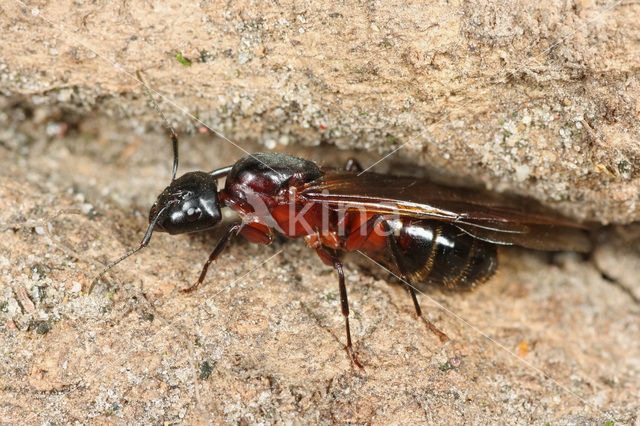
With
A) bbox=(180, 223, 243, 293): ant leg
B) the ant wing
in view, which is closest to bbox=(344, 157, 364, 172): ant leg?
the ant wing

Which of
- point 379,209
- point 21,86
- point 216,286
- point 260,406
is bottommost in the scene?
point 260,406

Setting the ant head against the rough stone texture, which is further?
the ant head

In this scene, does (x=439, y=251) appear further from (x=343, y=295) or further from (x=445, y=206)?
(x=343, y=295)

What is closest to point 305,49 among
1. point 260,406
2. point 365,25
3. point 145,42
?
point 365,25

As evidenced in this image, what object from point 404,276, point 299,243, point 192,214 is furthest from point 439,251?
point 192,214

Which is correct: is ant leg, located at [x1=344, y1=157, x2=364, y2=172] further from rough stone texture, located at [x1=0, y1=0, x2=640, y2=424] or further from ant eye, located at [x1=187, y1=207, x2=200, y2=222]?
ant eye, located at [x1=187, y1=207, x2=200, y2=222]

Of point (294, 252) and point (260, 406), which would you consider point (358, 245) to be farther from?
point (260, 406)
